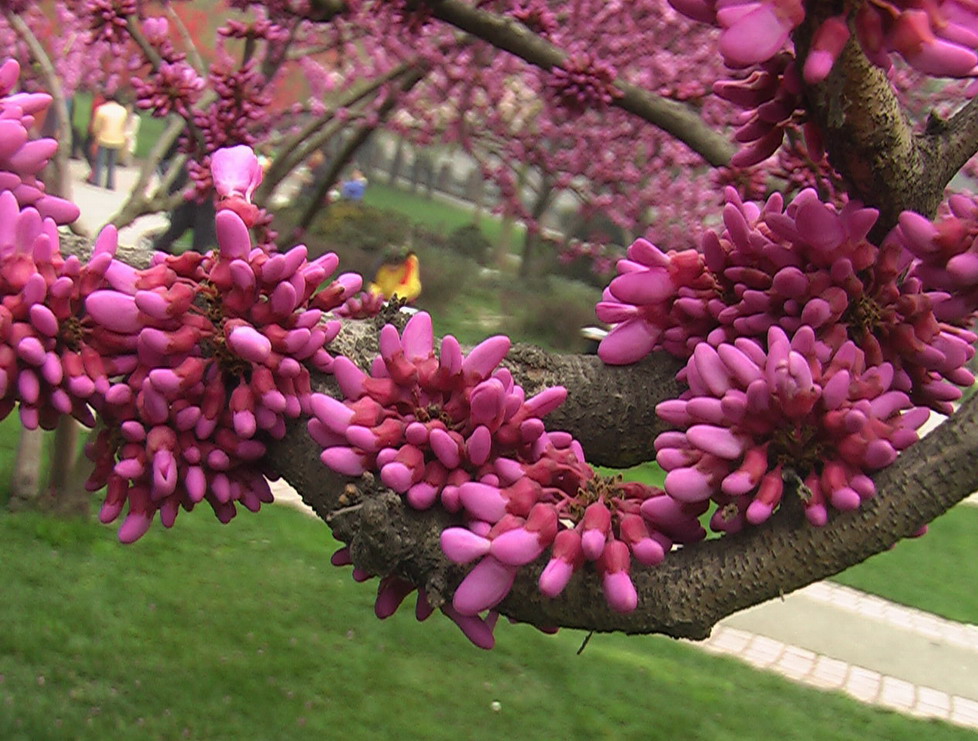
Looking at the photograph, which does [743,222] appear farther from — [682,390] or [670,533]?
[670,533]

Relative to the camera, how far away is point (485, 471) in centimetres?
126

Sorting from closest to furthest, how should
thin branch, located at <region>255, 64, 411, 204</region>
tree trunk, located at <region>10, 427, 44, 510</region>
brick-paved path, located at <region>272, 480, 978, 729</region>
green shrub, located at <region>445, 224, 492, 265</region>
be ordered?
thin branch, located at <region>255, 64, 411, 204</region>, tree trunk, located at <region>10, 427, 44, 510</region>, brick-paved path, located at <region>272, 480, 978, 729</region>, green shrub, located at <region>445, 224, 492, 265</region>

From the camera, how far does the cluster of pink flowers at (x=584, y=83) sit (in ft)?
10.3

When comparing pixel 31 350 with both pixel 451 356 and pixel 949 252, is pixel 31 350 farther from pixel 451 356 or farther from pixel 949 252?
pixel 949 252

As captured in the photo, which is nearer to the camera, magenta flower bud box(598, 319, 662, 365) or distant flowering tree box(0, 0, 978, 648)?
distant flowering tree box(0, 0, 978, 648)

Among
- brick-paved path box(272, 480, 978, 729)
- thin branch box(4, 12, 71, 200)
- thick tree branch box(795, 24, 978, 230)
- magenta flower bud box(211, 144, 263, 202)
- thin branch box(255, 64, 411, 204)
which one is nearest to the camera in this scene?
thick tree branch box(795, 24, 978, 230)

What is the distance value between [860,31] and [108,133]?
17846 mm

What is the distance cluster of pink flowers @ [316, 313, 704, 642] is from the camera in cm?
118

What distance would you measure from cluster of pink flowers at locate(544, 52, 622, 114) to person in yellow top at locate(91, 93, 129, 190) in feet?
45.9

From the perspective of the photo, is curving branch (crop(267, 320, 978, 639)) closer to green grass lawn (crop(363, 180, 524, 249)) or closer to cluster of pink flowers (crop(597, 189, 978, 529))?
cluster of pink flowers (crop(597, 189, 978, 529))

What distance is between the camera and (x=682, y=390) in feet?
4.84

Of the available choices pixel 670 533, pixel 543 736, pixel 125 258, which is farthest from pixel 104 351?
pixel 543 736

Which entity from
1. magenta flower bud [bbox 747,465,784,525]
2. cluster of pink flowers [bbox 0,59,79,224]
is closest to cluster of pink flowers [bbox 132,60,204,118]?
cluster of pink flowers [bbox 0,59,79,224]

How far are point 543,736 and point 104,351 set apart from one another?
3840mm
